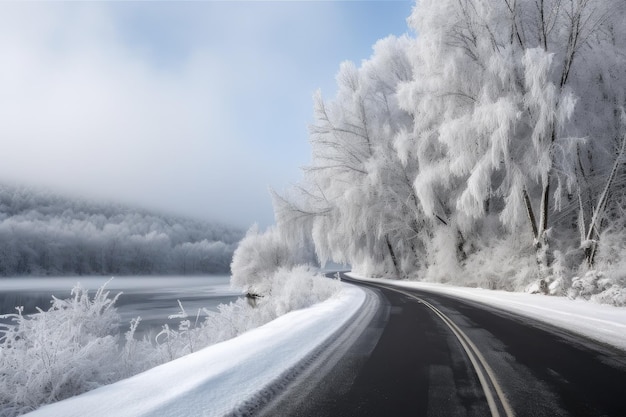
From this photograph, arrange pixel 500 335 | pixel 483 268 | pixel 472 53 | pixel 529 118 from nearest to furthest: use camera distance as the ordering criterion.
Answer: pixel 500 335 < pixel 529 118 < pixel 472 53 < pixel 483 268

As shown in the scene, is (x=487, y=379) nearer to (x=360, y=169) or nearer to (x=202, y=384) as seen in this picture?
(x=202, y=384)

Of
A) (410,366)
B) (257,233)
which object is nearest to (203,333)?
(410,366)

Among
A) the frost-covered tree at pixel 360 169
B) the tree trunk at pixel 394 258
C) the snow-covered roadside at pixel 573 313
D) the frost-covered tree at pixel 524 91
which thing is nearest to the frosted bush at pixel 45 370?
the snow-covered roadside at pixel 573 313

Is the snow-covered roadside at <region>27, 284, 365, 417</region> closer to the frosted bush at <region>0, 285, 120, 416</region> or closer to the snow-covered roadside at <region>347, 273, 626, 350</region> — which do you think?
the frosted bush at <region>0, 285, 120, 416</region>

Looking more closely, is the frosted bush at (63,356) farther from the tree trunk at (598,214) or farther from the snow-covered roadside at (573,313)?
the tree trunk at (598,214)

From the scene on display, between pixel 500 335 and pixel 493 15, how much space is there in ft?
49.1

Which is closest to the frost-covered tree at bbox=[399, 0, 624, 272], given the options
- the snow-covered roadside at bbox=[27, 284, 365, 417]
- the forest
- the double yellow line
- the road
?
the forest

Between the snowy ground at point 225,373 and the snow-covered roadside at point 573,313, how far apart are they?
0.02m

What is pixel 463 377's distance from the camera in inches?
216

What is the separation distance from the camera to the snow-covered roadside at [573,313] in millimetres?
8461

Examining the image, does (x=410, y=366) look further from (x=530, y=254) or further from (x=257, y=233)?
(x=257, y=233)

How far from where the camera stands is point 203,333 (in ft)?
41.7

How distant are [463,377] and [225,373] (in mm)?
3341

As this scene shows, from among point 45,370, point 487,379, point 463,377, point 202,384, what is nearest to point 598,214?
point 487,379
